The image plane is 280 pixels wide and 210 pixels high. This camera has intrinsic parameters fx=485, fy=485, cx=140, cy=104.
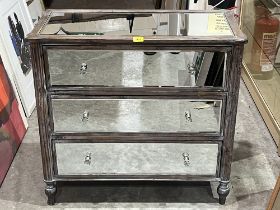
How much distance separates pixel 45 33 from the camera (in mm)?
2402

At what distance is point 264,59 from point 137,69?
1.78m

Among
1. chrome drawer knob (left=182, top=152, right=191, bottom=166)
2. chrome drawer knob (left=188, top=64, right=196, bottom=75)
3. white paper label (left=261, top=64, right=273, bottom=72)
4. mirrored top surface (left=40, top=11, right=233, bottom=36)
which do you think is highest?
mirrored top surface (left=40, top=11, right=233, bottom=36)

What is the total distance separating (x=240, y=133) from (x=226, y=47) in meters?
1.33

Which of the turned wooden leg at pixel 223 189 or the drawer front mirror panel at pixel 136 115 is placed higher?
the drawer front mirror panel at pixel 136 115

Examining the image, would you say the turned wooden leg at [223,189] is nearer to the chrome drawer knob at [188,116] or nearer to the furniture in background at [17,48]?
the chrome drawer knob at [188,116]

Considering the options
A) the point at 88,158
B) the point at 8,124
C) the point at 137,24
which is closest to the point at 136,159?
the point at 88,158

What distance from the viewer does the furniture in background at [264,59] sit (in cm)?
360

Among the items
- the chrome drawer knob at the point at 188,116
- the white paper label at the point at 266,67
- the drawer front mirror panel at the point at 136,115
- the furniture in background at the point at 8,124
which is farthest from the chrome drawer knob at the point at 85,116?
the white paper label at the point at 266,67

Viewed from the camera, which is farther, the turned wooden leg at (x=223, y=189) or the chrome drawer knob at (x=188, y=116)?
the turned wooden leg at (x=223, y=189)

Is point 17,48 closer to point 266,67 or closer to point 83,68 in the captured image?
point 83,68

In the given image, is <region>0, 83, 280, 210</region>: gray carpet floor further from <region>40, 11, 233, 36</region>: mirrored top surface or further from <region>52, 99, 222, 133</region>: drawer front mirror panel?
<region>40, 11, 233, 36</region>: mirrored top surface

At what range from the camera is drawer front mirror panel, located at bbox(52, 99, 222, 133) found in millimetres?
2535

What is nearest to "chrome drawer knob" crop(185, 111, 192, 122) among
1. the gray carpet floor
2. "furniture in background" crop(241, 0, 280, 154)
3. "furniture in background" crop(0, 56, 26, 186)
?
the gray carpet floor

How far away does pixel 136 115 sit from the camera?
259cm
